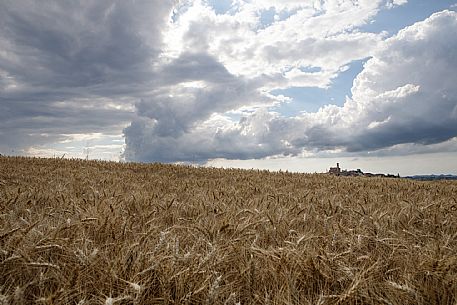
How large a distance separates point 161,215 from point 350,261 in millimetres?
2510

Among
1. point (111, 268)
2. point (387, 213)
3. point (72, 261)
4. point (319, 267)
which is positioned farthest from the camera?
point (387, 213)

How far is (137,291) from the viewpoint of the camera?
1.86 meters

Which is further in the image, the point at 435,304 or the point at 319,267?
the point at 319,267

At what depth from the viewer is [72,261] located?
105 inches

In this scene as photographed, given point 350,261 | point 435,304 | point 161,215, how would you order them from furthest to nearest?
point 161,215 → point 350,261 → point 435,304

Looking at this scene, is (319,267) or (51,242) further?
(51,242)

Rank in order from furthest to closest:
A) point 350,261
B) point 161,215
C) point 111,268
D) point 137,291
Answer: point 161,215, point 350,261, point 111,268, point 137,291

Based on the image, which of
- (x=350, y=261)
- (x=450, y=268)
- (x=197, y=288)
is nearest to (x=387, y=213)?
(x=350, y=261)

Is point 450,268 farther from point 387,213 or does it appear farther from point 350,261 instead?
point 387,213

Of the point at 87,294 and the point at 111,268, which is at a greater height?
the point at 111,268

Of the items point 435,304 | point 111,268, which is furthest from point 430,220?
point 111,268

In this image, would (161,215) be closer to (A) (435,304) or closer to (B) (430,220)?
(A) (435,304)

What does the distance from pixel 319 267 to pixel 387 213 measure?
3.15m

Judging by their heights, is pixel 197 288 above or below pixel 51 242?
below
